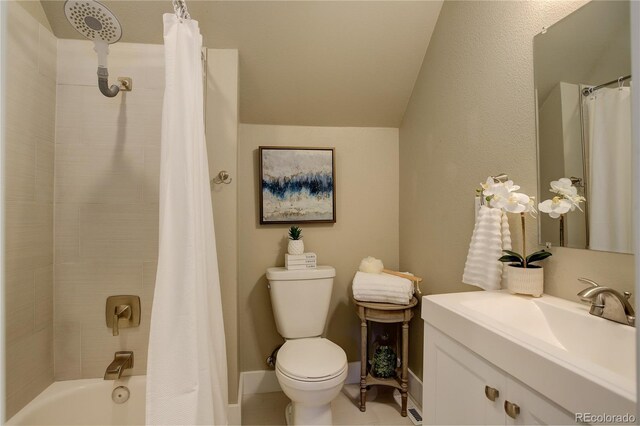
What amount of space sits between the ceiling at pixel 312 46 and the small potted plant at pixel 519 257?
115cm

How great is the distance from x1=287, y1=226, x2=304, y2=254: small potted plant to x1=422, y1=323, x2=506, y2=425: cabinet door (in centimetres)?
115

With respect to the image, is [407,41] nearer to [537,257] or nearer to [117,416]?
[537,257]

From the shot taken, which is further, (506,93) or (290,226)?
(290,226)

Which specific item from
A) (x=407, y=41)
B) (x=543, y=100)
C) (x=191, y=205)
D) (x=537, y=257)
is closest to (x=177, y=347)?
(x=191, y=205)

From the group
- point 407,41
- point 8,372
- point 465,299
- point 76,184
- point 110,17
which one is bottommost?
point 8,372

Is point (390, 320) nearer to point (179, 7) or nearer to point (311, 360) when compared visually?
point (311, 360)

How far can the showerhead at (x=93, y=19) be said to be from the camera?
44.6 inches

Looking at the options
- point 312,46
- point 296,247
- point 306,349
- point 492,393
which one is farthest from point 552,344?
point 312,46

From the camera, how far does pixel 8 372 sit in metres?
1.30

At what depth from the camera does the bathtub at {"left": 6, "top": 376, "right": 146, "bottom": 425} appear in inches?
58.1

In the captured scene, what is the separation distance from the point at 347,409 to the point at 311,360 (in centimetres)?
59

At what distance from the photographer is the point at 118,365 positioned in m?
1.59

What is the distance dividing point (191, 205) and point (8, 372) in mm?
1132

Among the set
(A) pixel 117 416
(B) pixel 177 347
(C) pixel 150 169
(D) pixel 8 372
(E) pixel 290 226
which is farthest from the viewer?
(E) pixel 290 226
